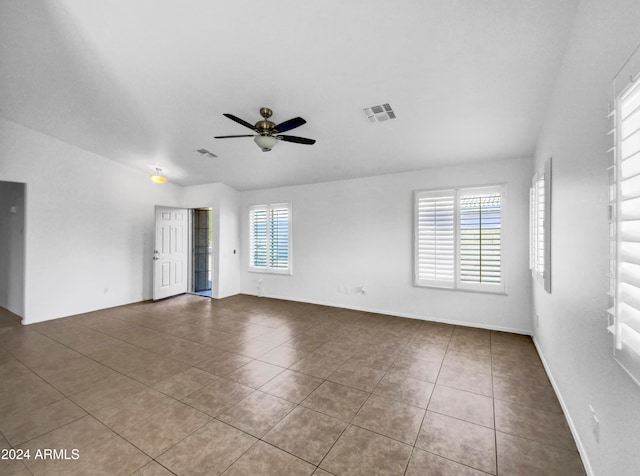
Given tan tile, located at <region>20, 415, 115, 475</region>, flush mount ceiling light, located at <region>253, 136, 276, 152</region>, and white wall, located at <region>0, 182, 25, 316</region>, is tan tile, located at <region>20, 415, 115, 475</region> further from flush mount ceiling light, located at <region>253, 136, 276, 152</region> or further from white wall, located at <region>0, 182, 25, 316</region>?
white wall, located at <region>0, 182, 25, 316</region>

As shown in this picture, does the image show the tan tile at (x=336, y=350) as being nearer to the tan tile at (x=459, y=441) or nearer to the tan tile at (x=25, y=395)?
the tan tile at (x=459, y=441)

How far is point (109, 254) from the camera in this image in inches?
221

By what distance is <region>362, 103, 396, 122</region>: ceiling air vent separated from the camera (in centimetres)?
317

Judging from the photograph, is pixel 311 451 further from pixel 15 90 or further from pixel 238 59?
pixel 15 90

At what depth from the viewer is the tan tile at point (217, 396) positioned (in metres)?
2.35

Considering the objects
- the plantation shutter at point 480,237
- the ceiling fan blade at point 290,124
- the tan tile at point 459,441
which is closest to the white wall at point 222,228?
the ceiling fan blade at point 290,124

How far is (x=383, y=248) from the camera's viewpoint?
5.05 metres

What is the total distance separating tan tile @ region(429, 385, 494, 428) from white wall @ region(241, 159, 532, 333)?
2070 millimetres

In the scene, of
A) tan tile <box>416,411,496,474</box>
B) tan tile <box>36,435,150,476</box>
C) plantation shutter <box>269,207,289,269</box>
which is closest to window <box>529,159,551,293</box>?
tan tile <box>416,411,496,474</box>

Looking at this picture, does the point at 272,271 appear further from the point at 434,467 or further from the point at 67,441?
the point at 434,467

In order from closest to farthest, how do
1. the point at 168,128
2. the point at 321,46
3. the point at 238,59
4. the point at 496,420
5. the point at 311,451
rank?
1. the point at 311,451
2. the point at 496,420
3. the point at 321,46
4. the point at 238,59
5. the point at 168,128

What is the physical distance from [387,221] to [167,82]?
152 inches

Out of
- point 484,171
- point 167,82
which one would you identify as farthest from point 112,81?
point 484,171

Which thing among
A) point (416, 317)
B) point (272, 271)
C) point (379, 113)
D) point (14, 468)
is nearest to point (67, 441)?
point (14, 468)
